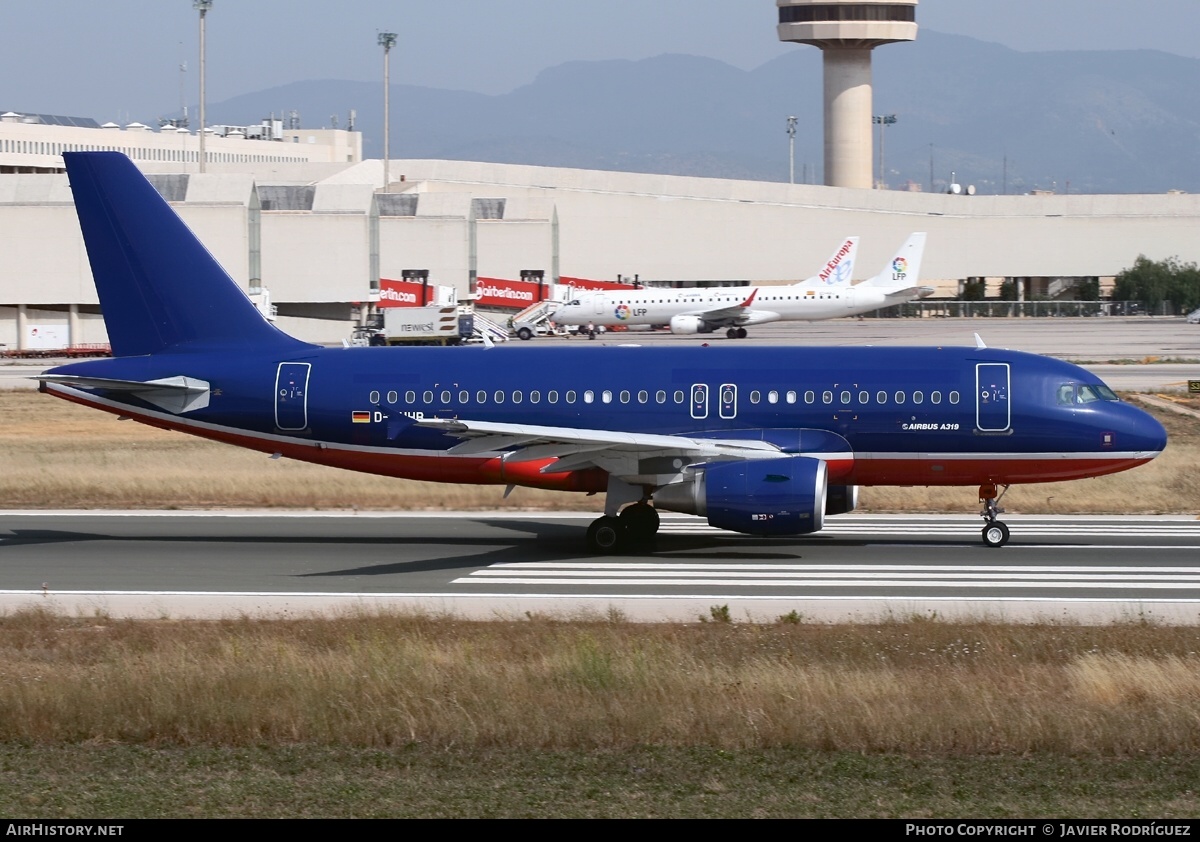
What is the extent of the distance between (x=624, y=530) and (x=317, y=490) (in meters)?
11.1

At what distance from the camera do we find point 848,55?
170 meters

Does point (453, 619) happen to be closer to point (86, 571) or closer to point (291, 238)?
point (86, 571)

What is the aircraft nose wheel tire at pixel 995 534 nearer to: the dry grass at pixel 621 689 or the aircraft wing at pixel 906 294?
the dry grass at pixel 621 689

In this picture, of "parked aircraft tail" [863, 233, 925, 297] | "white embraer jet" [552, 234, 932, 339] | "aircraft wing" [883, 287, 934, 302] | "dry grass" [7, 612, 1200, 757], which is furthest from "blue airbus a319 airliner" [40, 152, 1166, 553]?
"parked aircraft tail" [863, 233, 925, 297]

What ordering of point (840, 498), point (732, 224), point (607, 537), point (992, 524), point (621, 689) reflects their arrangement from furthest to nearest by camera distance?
point (732, 224) → point (992, 524) → point (607, 537) → point (840, 498) → point (621, 689)

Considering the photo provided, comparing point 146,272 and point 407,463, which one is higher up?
point 146,272

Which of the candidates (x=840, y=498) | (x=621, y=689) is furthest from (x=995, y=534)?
(x=621, y=689)

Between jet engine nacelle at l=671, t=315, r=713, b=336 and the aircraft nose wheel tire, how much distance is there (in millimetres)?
74807

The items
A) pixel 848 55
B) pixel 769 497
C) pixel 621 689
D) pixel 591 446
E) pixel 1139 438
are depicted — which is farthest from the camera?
pixel 848 55

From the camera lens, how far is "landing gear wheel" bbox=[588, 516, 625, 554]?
28125 millimetres

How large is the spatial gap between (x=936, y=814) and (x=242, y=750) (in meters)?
6.47

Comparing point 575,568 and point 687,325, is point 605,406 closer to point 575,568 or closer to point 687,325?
point 575,568

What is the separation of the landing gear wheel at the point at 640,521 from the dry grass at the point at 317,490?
589 cm

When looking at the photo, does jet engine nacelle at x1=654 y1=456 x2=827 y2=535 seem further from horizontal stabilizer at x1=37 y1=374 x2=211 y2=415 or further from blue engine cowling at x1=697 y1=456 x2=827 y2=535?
horizontal stabilizer at x1=37 y1=374 x2=211 y2=415
